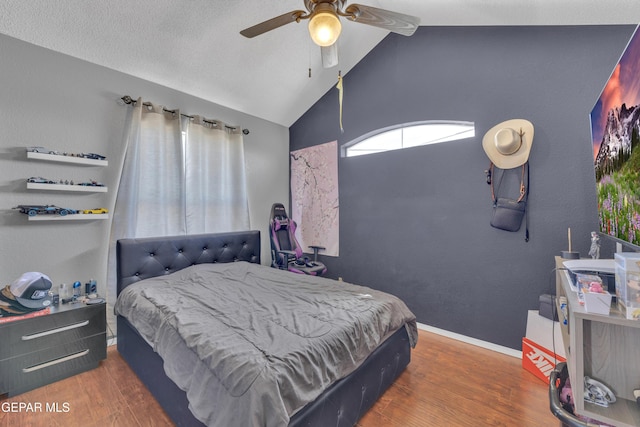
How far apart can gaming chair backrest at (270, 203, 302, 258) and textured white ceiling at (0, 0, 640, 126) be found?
→ 151 centimetres

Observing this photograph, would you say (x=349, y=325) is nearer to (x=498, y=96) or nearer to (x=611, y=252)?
(x=611, y=252)

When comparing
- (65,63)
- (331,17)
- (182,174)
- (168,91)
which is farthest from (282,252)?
(65,63)

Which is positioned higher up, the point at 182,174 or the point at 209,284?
the point at 182,174

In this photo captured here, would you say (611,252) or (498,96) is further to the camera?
(498,96)

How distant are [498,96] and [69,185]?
3795 mm

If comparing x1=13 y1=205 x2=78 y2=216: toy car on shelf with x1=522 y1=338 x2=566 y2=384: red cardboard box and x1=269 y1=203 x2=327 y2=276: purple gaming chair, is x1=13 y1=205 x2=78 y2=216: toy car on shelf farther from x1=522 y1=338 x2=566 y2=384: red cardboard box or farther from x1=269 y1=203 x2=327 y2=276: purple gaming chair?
x1=522 y1=338 x2=566 y2=384: red cardboard box

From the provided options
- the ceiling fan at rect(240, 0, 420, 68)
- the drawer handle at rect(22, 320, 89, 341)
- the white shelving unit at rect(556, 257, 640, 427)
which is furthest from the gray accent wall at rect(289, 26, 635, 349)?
the drawer handle at rect(22, 320, 89, 341)

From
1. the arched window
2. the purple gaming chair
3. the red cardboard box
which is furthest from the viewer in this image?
the purple gaming chair

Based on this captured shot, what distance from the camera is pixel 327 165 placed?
369cm

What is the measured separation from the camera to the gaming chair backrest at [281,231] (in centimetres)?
356

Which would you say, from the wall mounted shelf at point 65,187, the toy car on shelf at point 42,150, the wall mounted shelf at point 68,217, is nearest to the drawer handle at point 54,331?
the wall mounted shelf at point 68,217

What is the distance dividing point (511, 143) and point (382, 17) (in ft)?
4.76

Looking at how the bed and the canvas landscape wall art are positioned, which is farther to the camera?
the bed

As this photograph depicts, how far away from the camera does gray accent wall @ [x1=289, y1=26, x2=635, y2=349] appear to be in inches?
82.0
